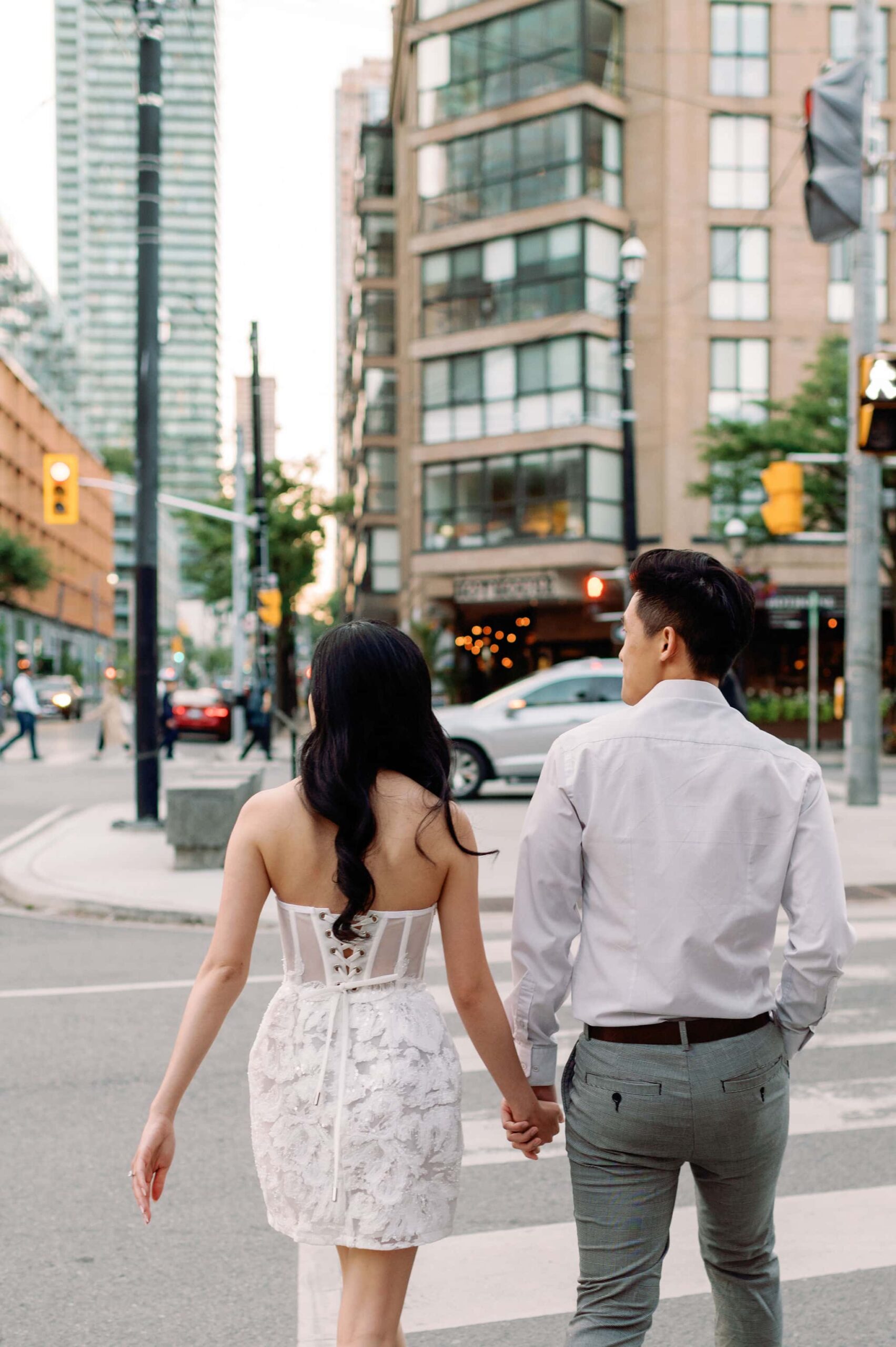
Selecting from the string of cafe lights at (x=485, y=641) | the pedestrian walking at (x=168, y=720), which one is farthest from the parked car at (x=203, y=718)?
the string of cafe lights at (x=485, y=641)

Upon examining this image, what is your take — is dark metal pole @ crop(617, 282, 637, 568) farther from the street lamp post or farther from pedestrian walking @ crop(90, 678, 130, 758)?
pedestrian walking @ crop(90, 678, 130, 758)

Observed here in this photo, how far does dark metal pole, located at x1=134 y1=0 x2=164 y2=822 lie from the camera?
1395 cm

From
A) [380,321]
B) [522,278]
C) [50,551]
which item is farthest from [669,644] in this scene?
[50,551]

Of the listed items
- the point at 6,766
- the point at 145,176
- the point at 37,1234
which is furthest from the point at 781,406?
the point at 37,1234

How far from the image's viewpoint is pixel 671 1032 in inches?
92.8

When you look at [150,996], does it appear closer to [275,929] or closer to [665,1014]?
[275,929]

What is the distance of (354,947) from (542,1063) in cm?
43

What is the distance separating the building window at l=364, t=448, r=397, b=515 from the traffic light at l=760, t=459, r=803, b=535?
3954cm

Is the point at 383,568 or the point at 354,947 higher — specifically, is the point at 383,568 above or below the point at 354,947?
above

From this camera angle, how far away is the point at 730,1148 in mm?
2375

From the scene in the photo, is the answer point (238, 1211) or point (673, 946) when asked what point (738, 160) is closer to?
point (238, 1211)

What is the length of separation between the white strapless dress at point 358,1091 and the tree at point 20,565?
56017 mm

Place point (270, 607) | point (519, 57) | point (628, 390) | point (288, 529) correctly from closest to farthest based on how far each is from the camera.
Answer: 1. point (628, 390)
2. point (270, 607)
3. point (519, 57)
4. point (288, 529)

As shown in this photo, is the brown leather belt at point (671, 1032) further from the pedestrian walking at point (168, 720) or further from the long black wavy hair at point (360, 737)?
the pedestrian walking at point (168, 720)
